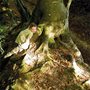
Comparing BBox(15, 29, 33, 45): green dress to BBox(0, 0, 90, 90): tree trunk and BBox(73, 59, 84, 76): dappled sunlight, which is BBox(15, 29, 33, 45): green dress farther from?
BBox(73, 59, 84, 76): dappled sunlight

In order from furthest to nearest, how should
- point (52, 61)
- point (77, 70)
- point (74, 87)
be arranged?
point (52, 61), point (77, 70), point (74, 87)

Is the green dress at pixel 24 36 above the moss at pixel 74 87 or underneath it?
above

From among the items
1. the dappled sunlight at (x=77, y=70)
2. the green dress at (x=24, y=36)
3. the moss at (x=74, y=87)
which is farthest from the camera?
the green dress at (x=24, y=36)

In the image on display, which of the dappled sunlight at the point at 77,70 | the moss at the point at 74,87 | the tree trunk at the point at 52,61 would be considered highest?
the tree trunk at the point at 52,61

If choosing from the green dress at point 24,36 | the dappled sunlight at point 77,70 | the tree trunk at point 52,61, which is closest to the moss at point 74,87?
the tree trunk at point 52,61

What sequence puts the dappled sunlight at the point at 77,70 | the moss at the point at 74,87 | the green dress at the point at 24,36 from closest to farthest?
the moss at the point at 74,87 → the dappled sunlight at the point at 77,70 → the green dress at the point at 24,36

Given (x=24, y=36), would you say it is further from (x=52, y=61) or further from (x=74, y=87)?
(x=74, y=87)

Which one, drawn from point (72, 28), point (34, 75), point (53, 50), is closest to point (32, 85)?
point (34, 75)

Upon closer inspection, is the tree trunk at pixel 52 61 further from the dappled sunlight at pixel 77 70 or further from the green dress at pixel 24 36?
the green dress at pixel 24 36

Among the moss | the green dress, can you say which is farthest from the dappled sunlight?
the green dress

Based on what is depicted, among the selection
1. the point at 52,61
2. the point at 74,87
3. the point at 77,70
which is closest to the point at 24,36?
the point at 52,61

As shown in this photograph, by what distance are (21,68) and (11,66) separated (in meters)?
0.51

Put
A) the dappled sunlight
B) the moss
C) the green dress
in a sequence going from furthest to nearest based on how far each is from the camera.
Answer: the green dress
the dappled sunlight
the moss

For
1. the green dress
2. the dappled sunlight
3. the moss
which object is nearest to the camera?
the moss
